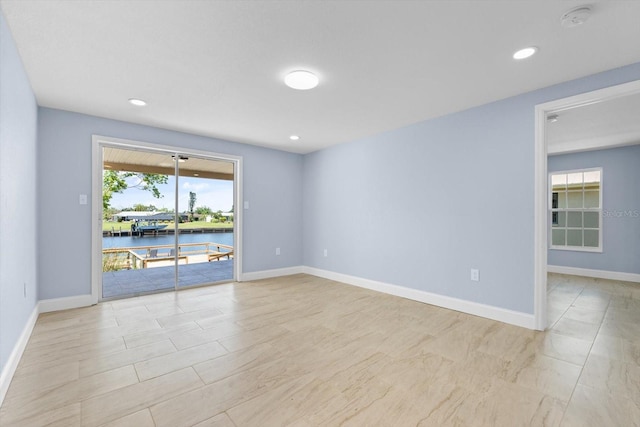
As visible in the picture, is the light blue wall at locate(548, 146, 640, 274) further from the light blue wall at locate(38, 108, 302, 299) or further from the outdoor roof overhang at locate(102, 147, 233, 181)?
the light blue wall at locate(38, 108, 302, 299)

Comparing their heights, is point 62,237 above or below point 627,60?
below

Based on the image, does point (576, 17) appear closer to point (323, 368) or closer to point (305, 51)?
point (305, 51)

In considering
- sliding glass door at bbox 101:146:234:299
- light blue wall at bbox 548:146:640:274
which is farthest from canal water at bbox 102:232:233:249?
light blue wall at bbox 548:146:640:274

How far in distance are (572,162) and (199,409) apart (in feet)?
24.1

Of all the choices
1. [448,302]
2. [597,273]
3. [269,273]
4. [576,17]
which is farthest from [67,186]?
[597,273]

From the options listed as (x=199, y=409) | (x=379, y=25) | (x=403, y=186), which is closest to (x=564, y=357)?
(x=403, y=186)

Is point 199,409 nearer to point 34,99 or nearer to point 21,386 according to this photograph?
point 21,386

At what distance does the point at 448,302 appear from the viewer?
348cm

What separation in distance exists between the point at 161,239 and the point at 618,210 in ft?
27.6

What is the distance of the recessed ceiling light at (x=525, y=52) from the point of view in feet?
7.03

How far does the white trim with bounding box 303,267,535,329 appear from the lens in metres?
2.92

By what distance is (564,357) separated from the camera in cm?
226

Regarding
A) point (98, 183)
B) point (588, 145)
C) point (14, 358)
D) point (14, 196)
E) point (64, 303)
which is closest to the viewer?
point (14, 358)

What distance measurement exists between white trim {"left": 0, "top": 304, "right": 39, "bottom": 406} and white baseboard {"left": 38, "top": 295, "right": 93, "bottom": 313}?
0.46m
